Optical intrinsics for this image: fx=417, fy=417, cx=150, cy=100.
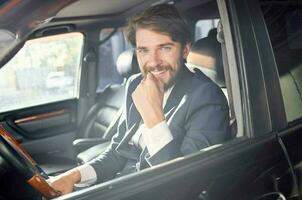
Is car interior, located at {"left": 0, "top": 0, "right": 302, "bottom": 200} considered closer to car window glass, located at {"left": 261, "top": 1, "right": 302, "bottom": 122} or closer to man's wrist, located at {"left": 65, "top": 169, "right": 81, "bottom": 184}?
car window glass, located at {"left": 261, "top": 1, "right": 302, "bottom": 122}

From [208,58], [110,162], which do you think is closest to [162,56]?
[208,58]

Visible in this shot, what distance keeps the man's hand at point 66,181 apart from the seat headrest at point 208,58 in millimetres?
815

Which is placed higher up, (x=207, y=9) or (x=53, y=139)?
(x=207, y=9)

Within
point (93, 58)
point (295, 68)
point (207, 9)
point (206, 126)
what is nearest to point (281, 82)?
point (295, 68)

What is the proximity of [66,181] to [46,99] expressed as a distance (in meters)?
2.06

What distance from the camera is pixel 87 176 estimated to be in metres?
2.09

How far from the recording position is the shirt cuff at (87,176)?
6.74 feet

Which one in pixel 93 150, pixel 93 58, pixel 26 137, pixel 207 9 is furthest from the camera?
pixel 93 58

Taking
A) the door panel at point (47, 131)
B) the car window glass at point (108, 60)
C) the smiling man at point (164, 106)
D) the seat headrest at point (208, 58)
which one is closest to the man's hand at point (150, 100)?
the smiling man at point (164, 106)

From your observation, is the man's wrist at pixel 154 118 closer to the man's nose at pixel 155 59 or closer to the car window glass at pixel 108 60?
the man's nose at pixel 155 59

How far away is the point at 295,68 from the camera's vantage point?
2.11 meters

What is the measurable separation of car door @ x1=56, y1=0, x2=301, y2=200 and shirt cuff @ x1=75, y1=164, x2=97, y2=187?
0.66 metres

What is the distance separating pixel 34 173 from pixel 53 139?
→ 2.43m

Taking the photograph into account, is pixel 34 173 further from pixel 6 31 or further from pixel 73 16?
pixel 73 16
